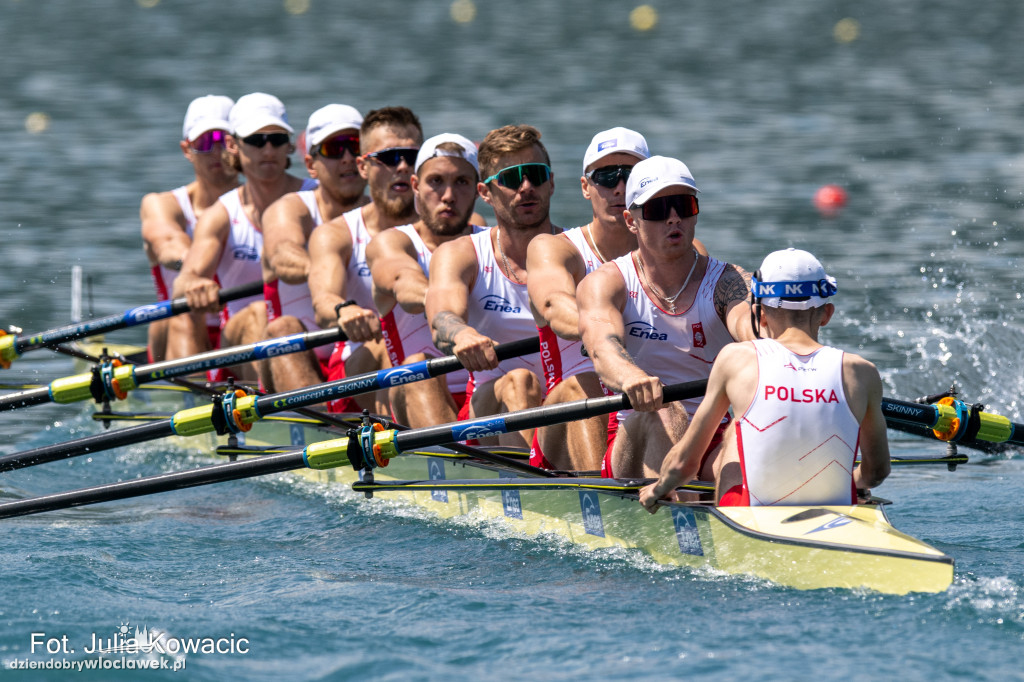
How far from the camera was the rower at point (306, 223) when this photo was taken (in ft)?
28.9

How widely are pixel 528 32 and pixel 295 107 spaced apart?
12.1m

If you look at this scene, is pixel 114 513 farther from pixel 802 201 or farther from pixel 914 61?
pixel 914 61

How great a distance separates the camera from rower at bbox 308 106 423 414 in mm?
8359

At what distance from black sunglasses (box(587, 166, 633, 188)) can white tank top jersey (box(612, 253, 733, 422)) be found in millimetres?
570

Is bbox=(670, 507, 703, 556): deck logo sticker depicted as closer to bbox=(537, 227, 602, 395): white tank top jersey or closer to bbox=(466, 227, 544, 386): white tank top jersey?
bbox=(537, 227, 602, 395): white tank top jersey

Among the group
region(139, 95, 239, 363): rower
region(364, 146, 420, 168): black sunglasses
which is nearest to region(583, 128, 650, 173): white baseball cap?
region(364, 146, 420, 168): black sunglasses

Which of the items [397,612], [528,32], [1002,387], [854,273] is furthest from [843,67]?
[397,612]

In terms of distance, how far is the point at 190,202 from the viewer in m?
10.8

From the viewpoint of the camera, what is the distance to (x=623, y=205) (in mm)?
6633

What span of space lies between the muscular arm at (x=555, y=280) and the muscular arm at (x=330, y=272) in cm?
125

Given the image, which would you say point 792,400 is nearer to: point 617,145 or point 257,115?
point 617,145

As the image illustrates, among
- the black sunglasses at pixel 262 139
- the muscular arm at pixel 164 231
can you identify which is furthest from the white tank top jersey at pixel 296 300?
the muscular arm at pixel 164 231

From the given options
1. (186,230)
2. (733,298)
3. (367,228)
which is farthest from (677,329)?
(186,230)

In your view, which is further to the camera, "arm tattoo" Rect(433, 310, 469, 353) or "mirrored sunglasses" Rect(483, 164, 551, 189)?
"mirrored sunglasses" Rect(483, 164, 551, 189)
